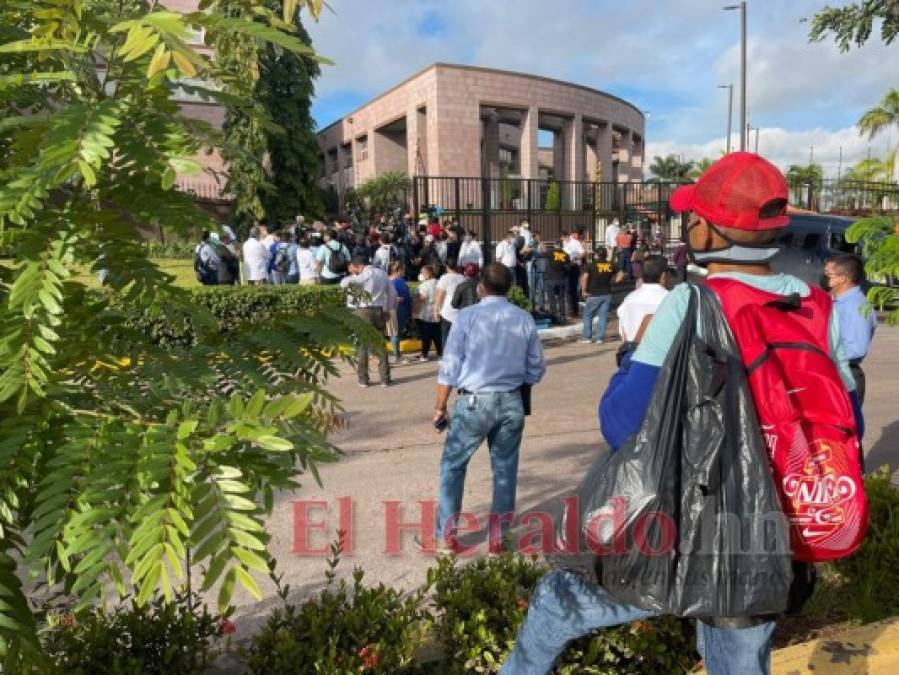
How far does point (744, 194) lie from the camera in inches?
76.5

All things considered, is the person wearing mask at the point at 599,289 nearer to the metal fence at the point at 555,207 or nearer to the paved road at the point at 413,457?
the paved road at the point at 413,457

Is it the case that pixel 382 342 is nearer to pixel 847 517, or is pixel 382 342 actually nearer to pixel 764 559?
pixel 764 559

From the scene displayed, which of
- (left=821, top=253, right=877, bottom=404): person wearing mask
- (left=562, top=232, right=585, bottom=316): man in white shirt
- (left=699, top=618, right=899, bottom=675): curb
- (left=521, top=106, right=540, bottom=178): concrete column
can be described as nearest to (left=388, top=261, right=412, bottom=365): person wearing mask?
(left=562, top=232, right=585, bottom=316): man in white shirt

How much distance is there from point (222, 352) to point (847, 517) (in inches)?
66.6

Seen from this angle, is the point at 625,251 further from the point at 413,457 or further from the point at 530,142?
the point at 530,142

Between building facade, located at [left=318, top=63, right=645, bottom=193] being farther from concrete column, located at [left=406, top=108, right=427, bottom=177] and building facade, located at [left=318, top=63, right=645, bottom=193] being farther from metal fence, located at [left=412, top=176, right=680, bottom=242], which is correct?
metal fence, located at [left=412, top=176, right=680, bottom=242]

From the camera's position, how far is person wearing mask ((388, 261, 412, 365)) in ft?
35.3

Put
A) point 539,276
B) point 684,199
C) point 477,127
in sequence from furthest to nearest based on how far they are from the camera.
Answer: point 477,127 → point 539,276 → point 684,199

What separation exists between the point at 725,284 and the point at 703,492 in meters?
0.56

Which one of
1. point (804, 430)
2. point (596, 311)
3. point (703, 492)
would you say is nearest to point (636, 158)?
point (596, 311)

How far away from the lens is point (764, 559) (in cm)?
180

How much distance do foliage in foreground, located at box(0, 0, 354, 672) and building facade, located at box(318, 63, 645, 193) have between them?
30871 millimetres

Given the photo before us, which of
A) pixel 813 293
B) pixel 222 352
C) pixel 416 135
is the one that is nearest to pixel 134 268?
pixel 222 352

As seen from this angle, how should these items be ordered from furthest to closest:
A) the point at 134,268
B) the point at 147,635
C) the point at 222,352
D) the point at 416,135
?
1. the point at 416,135
2. the point at 147,635
3. the point at 222,352
4. the point at 134,268
